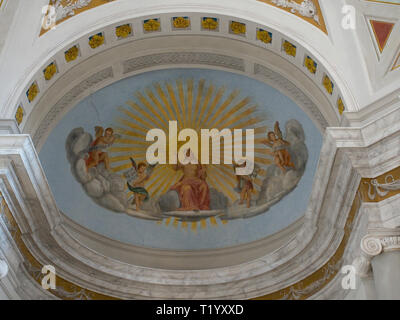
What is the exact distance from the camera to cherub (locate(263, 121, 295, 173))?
12242 mm

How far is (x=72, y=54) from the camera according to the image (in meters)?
10.5

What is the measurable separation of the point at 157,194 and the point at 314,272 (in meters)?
3.66

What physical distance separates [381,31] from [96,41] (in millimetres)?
4538

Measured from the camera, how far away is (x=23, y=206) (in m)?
9.31

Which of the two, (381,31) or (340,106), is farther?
(340,106)

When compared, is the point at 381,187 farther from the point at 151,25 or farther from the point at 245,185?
the point at 151,25

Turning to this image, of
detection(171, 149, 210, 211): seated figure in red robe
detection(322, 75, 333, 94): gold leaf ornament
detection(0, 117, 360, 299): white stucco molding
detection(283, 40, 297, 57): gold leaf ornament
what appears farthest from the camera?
detection(171, 149, 210, 211): seated figure in red robe

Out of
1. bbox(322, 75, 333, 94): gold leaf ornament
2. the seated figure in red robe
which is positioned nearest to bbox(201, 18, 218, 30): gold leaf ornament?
bbox(322, 75, 333, 94): gold leaf ornament

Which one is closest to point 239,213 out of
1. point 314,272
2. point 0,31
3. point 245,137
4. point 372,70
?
point 245,137

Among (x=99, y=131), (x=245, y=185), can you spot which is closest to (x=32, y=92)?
(x=99, y=131)

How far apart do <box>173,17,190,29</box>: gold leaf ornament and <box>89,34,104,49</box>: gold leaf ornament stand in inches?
49.9

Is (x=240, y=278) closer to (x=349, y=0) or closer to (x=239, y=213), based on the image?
(x=239, y=213)

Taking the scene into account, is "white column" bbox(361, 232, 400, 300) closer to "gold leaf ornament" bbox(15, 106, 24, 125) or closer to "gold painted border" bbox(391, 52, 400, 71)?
"gold painted border" bbox(391, 52, 400, 71)

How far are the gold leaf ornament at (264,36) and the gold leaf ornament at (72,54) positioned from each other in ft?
9.82
